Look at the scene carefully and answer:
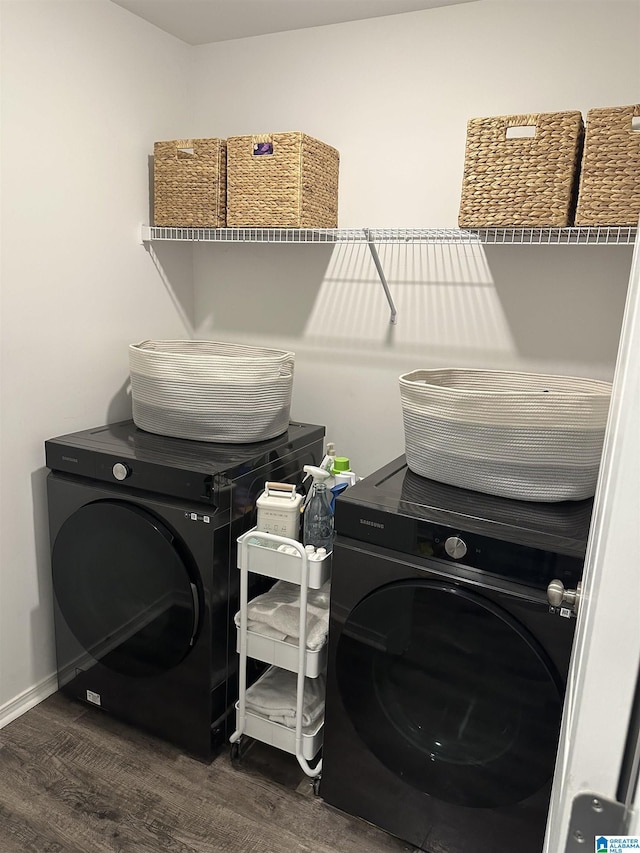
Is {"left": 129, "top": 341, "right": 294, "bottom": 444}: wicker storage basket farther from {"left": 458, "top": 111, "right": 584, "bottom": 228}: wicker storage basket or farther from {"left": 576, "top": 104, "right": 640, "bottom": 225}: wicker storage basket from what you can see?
{"left": 576, "top": 104, "right": 640, "bottom": 225}: wicker storage basket

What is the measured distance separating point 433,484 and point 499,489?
19 cm

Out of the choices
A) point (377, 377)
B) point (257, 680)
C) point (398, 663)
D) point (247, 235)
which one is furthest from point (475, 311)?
point (257, 680)

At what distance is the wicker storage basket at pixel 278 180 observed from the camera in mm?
2014

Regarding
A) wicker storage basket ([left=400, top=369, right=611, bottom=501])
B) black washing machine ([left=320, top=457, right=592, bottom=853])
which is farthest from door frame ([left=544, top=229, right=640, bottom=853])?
wicker storage basket ([left=400, top=369, right=611, bottom=501])

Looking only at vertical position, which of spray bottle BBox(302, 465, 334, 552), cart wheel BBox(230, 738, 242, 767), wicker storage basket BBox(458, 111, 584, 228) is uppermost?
wicker storage basket BBox(458, 111, 584, 228)

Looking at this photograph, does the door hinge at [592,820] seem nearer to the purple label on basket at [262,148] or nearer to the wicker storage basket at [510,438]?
the wicker storage basket at [510,438]

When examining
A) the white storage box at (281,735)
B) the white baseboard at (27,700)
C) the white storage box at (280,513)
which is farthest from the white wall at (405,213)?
the white baseboard at (27,700)

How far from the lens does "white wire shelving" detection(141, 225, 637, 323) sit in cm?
175

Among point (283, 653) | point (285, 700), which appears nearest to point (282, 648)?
point (283, 653)

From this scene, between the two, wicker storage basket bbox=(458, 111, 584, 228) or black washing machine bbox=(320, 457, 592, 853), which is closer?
black washing machine bbox=(320, 457, 592, 853)

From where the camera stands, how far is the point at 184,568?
1.80 meters

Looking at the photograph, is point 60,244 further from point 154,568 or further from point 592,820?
point 592,820

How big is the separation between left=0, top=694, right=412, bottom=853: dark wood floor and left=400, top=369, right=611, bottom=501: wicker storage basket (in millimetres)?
1043

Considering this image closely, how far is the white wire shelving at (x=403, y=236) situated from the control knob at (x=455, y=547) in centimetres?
90
